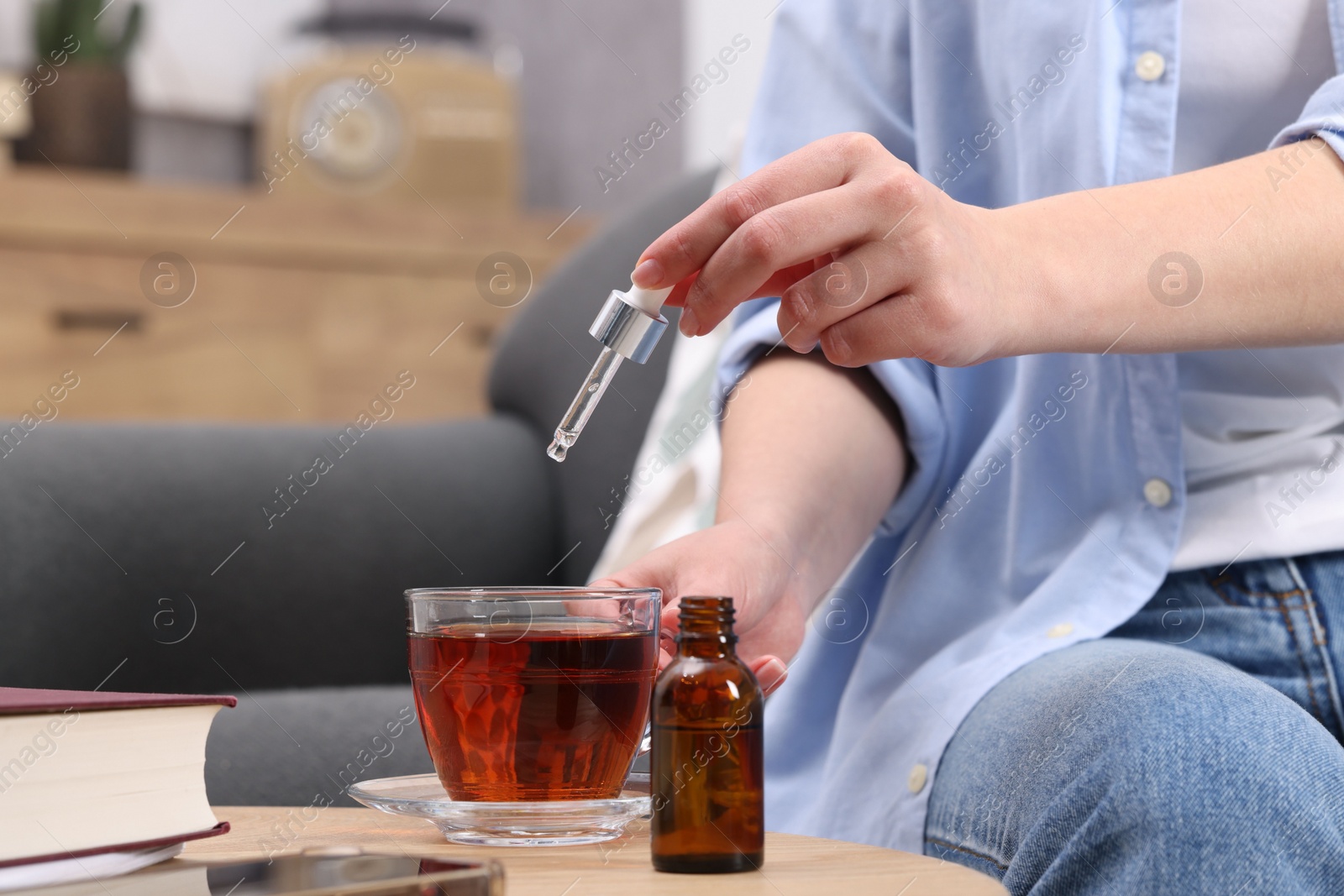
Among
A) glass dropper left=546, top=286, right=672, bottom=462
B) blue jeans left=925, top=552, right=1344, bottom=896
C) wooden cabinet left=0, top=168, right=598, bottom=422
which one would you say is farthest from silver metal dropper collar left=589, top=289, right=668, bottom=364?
wooden cabinet left=0, top=168, right=598, bottom=422

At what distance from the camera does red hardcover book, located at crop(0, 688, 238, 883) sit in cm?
34

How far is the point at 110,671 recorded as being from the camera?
91 centimetres

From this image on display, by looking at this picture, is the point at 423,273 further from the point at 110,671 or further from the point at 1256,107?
the point at 1256,107

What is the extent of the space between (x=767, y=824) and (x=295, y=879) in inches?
16.3

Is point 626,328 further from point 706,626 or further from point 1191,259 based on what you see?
point 1191,259

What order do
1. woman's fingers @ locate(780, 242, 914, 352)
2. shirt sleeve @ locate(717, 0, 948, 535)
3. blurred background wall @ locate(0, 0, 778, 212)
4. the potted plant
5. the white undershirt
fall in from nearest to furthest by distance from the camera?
woman's fingers @ locate(780, 242, 914, 352) < the white undershirt < shirt sleeve @ locate(717, 0, 948, 535) < the potted plant < blurred background wall @ locate(0, 0, 778, 212)

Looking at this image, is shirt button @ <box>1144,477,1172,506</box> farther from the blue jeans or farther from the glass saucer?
the glass saucer

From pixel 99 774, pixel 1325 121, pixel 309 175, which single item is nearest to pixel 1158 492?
pixel 1325 121

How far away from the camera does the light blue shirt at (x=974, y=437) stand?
2.07ft

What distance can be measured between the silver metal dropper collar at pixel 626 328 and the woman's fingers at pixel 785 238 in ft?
0.09

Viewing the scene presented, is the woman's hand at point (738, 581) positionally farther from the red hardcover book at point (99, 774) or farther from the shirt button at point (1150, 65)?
the shirt button at point (1150, 65)

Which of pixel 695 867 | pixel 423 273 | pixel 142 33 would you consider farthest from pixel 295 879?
pixel 142 33

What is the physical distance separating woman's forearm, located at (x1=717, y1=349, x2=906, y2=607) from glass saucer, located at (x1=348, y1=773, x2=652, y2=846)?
220mm

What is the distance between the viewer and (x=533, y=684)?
41 centimetres
